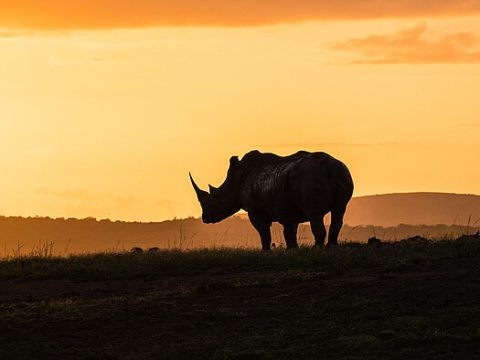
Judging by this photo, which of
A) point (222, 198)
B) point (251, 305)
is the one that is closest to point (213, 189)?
point (222, 198)

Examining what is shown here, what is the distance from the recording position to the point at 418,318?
19844mm

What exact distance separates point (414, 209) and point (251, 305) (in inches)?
3639

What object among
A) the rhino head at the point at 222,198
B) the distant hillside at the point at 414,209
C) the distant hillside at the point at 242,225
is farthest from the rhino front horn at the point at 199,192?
the distant hillside at the point at 414,209

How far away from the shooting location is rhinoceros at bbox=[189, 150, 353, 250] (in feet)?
94.6

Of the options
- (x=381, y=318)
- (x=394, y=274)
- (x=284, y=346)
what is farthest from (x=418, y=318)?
(x=394, y=274)

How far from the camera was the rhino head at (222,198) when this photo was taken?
32406 millimetres

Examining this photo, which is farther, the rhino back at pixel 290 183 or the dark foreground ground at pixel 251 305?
the rhino back at pixel 290 183

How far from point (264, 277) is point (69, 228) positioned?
441 feet

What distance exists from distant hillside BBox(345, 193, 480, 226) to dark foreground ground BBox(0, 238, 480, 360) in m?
69.5

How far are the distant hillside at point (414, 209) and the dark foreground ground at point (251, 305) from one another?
69508 millimetres

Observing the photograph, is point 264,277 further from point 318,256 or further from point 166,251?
point 166,251

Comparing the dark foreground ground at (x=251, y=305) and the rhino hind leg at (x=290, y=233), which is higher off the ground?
the rhino hind leg at (x=290, y=233)

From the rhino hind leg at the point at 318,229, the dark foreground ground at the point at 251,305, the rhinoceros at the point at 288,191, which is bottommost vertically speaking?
the dark foreground ground at the point at 251,305

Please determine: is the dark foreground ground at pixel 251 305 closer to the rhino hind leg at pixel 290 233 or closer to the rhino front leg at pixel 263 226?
the rhino hind leg at pixel 290 233
